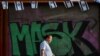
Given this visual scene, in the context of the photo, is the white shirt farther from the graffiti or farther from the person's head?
the graffiti

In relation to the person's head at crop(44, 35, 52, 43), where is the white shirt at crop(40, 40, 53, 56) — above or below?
below

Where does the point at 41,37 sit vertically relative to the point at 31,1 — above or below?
below

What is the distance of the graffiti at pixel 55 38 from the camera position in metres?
18.0

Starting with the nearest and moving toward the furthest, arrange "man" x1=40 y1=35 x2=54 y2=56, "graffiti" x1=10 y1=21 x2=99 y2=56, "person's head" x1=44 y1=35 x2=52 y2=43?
"man" x1=40 y1=35 x2=54 y2=56, "person's head" x1=44 y1=35 x2=52 y2=43, "graffiti" x1=10 y1=21 x2=99 y2=56

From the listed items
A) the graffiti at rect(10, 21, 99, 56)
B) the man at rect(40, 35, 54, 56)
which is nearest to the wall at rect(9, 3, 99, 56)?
the graffiti at rect(10, 21, 99, 56)

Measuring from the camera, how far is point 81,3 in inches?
707

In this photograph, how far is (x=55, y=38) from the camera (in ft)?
59.4

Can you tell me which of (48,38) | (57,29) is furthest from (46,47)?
(57,29)

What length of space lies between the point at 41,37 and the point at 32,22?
0.64 meters

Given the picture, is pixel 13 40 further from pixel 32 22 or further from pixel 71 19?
pixel 71 19

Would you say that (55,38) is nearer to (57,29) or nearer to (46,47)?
(57,29)

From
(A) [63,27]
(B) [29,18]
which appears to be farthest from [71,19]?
(B) [29,18]

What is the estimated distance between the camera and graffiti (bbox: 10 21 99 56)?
18.0m

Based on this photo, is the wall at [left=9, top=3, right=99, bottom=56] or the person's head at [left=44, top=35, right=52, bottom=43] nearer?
the person's head at [left=44, top=35, right=52, bottom=43]
